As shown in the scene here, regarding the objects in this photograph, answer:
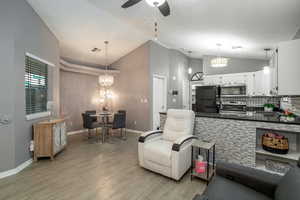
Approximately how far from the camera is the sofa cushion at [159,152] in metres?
2.30

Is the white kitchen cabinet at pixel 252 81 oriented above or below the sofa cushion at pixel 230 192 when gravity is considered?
above

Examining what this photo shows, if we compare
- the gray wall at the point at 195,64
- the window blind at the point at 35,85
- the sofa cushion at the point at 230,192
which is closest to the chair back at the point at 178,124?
the sofa cushion at the point at 230,192

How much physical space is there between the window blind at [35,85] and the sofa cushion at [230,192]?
3.45 m

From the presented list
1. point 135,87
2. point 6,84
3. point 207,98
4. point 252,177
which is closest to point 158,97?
point 135,87

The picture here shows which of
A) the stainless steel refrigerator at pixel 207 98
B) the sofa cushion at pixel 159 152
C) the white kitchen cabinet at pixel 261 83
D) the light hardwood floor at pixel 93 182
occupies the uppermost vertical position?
the white kitchen cabinet at pixel 261 83

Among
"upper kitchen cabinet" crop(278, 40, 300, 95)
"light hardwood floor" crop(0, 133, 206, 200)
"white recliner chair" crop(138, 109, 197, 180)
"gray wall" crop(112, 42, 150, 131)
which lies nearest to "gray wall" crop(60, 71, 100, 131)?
"gray wall" crop(112, 42, 150, 131)

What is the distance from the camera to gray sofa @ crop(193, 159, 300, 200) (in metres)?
1.16

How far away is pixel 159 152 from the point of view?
2379 millimetres

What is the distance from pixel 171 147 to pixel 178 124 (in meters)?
0.53

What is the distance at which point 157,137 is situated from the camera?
2.92 m

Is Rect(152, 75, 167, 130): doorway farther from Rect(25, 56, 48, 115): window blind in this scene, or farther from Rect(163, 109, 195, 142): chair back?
Rect(25, 56, 48, 115): window blind

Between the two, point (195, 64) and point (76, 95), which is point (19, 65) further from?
point (195, 64)

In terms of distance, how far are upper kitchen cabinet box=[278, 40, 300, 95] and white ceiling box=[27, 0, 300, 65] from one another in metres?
0.70

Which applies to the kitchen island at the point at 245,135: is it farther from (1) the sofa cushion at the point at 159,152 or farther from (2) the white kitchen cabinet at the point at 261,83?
(2) the white kitchen cabinet at the point at 261,83
